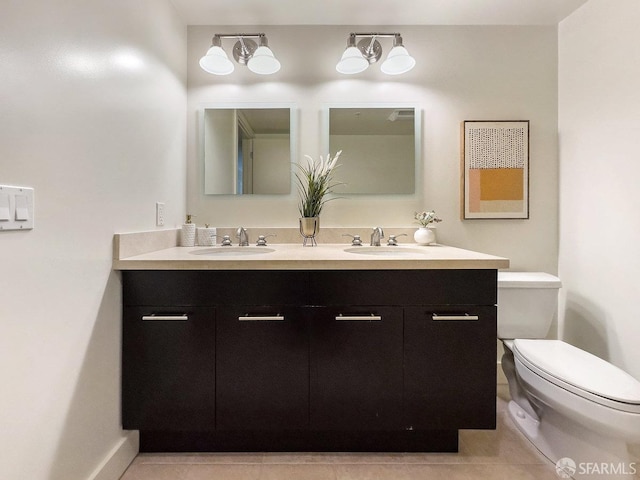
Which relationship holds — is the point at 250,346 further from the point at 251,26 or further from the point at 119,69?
the point at 251,26

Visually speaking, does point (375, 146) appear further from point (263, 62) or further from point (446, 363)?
point (446, 363)

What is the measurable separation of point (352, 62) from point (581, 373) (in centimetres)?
184

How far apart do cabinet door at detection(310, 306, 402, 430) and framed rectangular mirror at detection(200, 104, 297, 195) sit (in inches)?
39.3

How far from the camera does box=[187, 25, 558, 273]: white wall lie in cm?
197

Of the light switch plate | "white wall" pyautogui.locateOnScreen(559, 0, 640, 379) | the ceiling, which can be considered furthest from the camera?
the ceiling

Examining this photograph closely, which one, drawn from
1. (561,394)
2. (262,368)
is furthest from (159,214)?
(561,394)

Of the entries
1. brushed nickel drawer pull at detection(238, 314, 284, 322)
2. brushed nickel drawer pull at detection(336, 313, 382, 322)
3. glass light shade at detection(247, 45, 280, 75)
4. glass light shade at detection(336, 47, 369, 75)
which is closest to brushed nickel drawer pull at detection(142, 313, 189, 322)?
brushed nickel drawer pull at detection(238, 314, 284, 322)

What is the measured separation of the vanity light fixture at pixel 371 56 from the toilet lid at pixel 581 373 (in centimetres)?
160

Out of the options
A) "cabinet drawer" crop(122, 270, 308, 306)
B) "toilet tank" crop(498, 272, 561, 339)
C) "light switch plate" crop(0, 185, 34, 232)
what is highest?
"light switch plate" crop(0, 185, 34, 232)

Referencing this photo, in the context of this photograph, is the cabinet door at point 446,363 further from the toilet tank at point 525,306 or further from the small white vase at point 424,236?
the small white vase at point 424,236

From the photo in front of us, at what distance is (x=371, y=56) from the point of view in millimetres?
1889

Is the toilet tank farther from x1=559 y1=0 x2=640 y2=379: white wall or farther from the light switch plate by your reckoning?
the light switch plate

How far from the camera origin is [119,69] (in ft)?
4.15

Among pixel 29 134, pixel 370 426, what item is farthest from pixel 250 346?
pixel 29 134
